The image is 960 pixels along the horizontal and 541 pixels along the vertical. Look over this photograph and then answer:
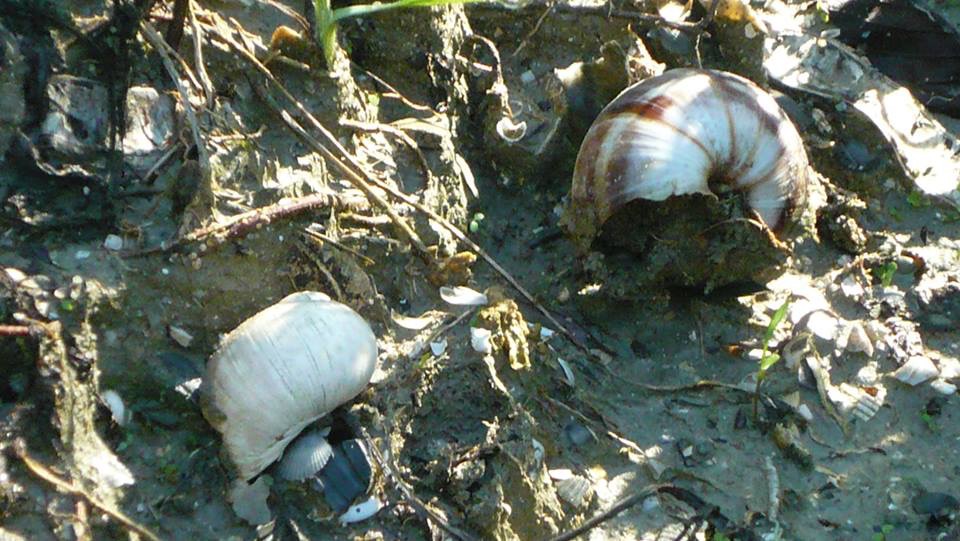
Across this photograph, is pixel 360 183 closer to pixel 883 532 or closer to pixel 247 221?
pixel 247 221

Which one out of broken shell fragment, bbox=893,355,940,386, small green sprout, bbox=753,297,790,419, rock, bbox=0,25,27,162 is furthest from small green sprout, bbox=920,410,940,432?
rock, bbox=0,25,27,162

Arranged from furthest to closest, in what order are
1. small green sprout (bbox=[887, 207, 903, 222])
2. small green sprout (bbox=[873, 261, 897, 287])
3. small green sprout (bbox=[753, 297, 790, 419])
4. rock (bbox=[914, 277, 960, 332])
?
1. small green sprout (bbox=[887, 207, 903, 222])
2. small green sprout (bbox=[873, 261, 897, 287])
3. rock (bbox=[914, 277, 960, 332])
4. small green sprout (bbox=[753, 297, 790, 419])

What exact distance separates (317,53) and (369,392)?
4.01ft

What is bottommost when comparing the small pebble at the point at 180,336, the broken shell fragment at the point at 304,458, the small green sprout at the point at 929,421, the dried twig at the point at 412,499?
the small green sprout at the point at 929,421

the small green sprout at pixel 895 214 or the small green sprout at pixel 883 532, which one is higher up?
the small green sprout at pixel 895 214

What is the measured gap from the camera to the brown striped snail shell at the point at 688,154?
3.46 meters

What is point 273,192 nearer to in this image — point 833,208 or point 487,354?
point 487,354

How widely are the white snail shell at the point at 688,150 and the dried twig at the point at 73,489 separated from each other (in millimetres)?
1828

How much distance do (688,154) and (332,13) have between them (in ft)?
4.27

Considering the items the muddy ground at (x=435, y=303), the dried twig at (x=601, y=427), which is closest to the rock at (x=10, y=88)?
the muddy ground at (x=435, y=303)

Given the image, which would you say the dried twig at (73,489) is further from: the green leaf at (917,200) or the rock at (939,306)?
the green leaf at (917,200)

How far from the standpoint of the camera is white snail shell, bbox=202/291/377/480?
2.76m

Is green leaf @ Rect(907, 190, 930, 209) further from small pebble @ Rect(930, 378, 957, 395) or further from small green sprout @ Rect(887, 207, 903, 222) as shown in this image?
small pebble @ Rect(930, 378, 957, 395)

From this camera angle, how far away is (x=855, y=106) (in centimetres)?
432
